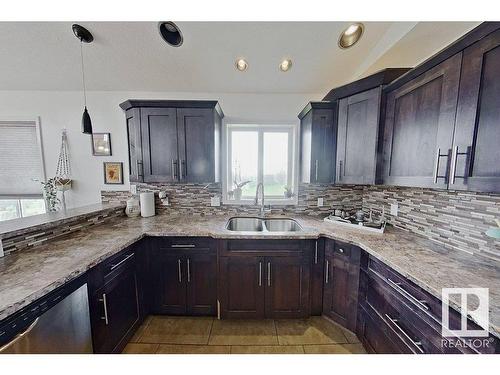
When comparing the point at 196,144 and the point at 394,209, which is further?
the point at 196,144

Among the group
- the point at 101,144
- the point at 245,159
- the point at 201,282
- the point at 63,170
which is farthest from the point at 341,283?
the point at 63,170

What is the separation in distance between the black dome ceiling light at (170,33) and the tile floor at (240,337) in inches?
106

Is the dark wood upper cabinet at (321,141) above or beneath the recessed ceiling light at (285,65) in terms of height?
beneath

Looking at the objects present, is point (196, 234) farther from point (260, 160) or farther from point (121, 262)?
point (260, 160)

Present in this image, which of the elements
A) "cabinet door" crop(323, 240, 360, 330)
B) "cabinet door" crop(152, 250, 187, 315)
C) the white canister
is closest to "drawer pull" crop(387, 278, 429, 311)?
"cabinet door" crop(323, 240, 360, 330)

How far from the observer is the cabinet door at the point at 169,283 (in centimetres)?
184

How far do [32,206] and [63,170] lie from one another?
0.68 m

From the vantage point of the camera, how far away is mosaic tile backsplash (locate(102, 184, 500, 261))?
1252mm

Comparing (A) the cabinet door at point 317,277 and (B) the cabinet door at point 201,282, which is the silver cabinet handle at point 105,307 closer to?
(B) the cabinet door at point 201,282

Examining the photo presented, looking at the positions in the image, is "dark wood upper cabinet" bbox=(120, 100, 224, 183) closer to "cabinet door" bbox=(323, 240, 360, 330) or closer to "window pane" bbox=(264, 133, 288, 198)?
"window pane" bbox=(264, 133, 288, 198)

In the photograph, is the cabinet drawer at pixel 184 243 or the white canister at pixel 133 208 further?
the white canister at pixel 133 208

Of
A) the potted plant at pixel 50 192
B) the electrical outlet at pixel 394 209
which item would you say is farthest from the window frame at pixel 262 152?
the potted plant at pixel 50 192

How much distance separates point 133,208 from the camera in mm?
2318

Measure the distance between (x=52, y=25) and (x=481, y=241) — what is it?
3.75 meters
